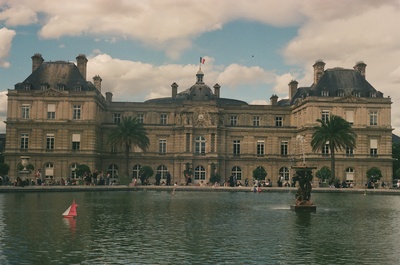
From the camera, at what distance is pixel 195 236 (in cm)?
2441

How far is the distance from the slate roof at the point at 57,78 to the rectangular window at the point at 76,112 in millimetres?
2856

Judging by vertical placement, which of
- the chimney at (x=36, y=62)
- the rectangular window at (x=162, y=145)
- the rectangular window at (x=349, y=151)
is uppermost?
the chimney at (x=36, y=62)

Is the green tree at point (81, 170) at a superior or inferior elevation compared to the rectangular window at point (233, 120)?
inferior

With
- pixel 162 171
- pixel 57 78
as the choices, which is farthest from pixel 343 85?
pixel 57 78

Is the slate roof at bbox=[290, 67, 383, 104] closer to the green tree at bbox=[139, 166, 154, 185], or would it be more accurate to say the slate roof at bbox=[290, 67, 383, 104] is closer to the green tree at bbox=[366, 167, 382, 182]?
the green tree at bbox=[366, 167, 382, 182]

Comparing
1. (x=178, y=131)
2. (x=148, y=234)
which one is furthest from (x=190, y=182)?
(x=148, y=234)

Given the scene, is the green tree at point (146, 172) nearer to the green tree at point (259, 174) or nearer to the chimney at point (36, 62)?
the green tree at point (259, 174)

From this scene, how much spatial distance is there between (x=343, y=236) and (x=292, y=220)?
6.49 meters

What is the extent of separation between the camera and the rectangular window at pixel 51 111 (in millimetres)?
85312

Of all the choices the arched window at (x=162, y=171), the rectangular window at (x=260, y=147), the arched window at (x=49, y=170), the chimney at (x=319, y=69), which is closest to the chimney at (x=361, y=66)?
the chimney at (x=319, y=69)

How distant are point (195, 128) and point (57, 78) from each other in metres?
23.3

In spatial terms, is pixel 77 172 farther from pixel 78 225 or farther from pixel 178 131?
pixel 78 225

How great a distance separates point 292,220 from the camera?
103ft

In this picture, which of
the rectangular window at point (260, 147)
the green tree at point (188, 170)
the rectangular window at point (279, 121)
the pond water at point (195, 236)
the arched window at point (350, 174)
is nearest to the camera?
the pond water at point (195, 236)
